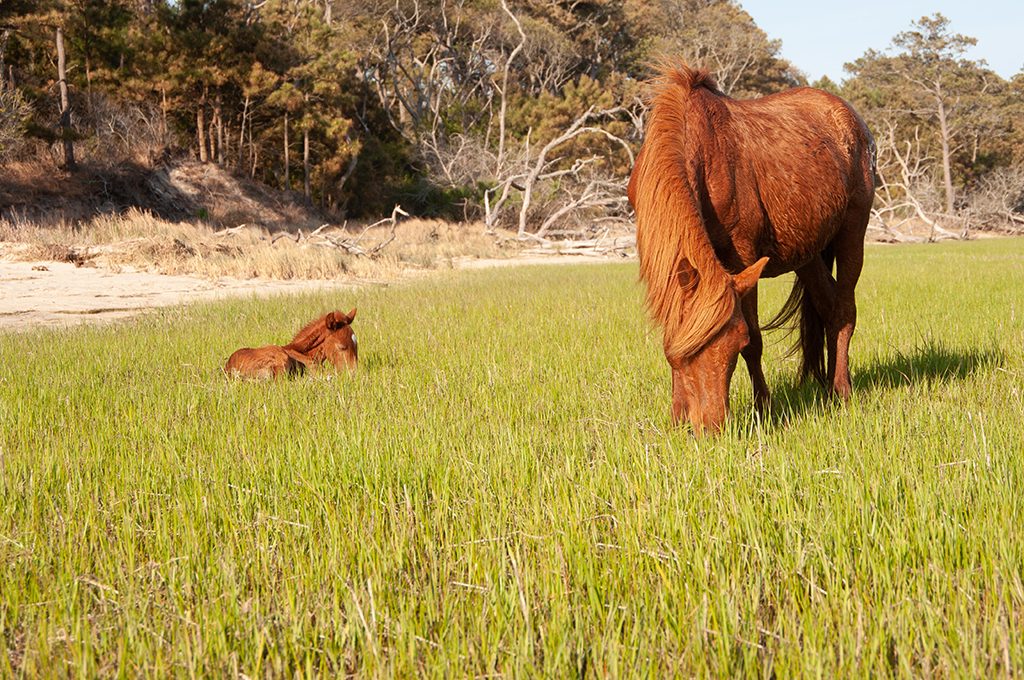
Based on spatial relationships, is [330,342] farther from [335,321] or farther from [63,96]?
[63,96]

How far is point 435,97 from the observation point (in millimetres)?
40312

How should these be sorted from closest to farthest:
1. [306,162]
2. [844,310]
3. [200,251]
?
1. [844,310]
2. [200,251]
3. [306,162]

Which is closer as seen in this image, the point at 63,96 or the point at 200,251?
the point at 200,251

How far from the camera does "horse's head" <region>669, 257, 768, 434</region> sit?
314cm

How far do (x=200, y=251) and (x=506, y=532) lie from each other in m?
14.4

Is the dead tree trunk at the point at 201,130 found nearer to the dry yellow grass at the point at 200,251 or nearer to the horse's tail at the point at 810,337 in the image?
the dry yellow grass at the point at 200,251

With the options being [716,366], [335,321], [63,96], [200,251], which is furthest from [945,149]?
[716,366]

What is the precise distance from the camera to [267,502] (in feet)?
9.15

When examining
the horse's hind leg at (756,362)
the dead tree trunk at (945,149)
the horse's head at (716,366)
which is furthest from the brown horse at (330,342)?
the dead tree trunk at (945,149)

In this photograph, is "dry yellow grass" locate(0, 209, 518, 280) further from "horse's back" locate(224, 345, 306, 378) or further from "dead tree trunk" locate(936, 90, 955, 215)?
Result: "dead tree trunk" locate(936, 90, 955, 215)

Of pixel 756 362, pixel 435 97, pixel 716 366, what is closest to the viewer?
pixel 716 366

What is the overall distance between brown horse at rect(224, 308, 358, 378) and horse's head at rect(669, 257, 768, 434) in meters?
3.04

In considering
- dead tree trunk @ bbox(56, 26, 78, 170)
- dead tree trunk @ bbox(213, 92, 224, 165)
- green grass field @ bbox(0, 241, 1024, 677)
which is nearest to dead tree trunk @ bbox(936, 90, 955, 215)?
dead tree trunk @ bbox(213, 92, 224, 165)

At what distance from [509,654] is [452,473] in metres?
1.35
